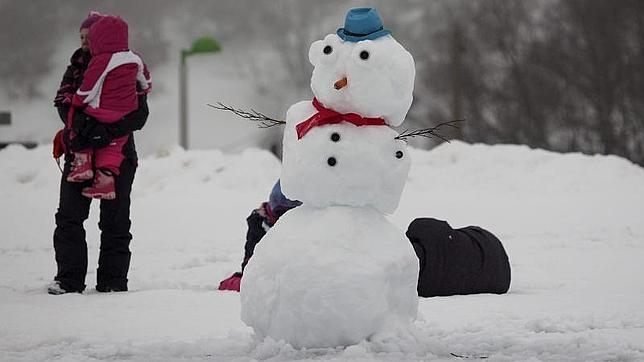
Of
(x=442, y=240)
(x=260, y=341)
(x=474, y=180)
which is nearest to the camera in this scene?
(x=260, y=341)

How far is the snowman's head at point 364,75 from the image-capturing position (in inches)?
156

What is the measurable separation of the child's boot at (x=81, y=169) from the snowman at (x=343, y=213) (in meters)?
1.87

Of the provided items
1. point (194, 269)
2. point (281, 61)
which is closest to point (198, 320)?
point (194, 269)

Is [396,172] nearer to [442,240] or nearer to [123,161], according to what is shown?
[442,240]

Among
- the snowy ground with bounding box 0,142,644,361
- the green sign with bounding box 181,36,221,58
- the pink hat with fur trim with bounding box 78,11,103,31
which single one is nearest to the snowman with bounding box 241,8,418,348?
the snowy ground with bounding box 0,142,644,361

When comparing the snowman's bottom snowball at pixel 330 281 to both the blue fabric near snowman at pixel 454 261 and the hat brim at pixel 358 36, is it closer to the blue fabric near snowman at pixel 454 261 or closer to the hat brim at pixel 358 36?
the hat brim at pixel 358 36

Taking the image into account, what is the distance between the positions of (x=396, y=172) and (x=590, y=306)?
68.8 inches

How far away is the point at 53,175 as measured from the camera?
42.2 ft

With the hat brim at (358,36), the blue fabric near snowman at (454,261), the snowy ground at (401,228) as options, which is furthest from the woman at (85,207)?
the hat brim at (358,36)

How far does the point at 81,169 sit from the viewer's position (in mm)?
5602

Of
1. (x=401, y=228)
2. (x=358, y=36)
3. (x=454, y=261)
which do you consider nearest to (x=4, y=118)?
(x=401, y=228)

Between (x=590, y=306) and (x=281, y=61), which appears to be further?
(x=281, y=61)

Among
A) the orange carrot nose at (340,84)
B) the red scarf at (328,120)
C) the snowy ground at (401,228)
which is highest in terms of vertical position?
the orange carrot nose at (340,84)

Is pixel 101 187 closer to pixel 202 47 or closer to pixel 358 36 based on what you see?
pixel 358 36
